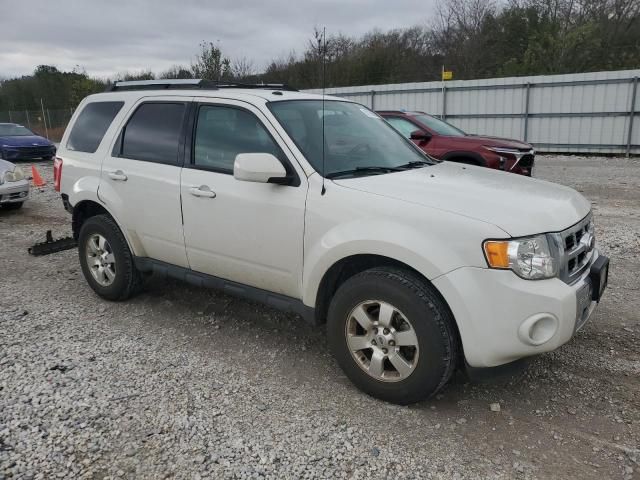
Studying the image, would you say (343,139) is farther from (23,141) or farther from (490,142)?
(23,141)

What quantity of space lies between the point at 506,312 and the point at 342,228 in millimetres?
→ 1024

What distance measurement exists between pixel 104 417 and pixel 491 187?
106 inches

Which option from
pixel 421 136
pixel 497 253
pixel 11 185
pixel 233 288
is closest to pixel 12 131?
pixel 11 185

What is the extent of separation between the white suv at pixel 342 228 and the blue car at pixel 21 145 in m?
15.5

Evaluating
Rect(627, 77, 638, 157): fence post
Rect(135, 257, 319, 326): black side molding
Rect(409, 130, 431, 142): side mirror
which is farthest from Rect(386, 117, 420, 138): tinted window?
Rect(627, 77, 638, 157): fence post

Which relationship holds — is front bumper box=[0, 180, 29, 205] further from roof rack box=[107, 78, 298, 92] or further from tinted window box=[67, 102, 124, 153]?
roof rack box=[107, 78, 298, 92]

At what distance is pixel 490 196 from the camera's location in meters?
3.03

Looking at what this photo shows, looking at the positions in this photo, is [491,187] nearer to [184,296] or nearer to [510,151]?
[184,296]

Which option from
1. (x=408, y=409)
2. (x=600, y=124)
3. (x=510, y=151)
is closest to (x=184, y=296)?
(x=408, y=409)

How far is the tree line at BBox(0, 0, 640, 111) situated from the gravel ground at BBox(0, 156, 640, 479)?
46.2 feet

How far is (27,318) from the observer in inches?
177

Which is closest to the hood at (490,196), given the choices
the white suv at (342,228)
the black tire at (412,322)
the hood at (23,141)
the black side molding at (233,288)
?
the white suv at (342,228)

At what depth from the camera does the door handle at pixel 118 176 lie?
4355mm

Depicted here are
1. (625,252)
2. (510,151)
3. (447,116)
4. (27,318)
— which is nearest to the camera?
(27,318)
